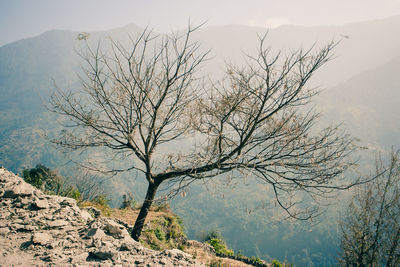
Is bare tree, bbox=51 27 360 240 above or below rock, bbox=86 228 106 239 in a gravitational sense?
above

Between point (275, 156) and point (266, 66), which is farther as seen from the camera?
point (275, 156)

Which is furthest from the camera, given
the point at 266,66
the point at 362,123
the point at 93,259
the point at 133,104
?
the point at 362,123

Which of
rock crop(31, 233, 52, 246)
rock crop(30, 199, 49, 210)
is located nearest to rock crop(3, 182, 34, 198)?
rock crop(30, 199, 49, 210)

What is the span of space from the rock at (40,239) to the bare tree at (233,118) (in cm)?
226

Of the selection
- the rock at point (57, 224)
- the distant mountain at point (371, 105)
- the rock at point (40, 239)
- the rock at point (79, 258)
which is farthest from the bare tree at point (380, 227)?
the distant mountain at point (371, 105)

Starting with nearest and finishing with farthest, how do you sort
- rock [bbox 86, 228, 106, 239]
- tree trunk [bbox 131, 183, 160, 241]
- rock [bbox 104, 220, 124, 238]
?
rock [bbox 86, 228, 106, 239]
rock [bbox 104, 220, 124, 238]
tree trunk [bbox 131, 183, 160, 241]

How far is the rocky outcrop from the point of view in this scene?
330 centimetres

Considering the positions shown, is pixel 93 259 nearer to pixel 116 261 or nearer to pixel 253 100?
pixel 116 261

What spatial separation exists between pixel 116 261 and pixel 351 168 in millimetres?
5002

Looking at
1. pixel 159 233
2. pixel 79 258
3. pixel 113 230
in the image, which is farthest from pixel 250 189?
pixel 79 258

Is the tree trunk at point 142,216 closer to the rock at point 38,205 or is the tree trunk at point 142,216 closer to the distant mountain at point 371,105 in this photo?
the rock at point 38,205

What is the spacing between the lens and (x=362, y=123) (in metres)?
124

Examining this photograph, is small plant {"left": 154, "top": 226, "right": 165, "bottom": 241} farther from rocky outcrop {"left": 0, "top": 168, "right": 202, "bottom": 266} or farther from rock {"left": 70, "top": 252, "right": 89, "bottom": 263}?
rock {"left": 70, "top": 252, "right": 89, "bottom": 263}

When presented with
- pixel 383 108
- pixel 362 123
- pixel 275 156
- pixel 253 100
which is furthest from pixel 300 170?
pixel 383 108
